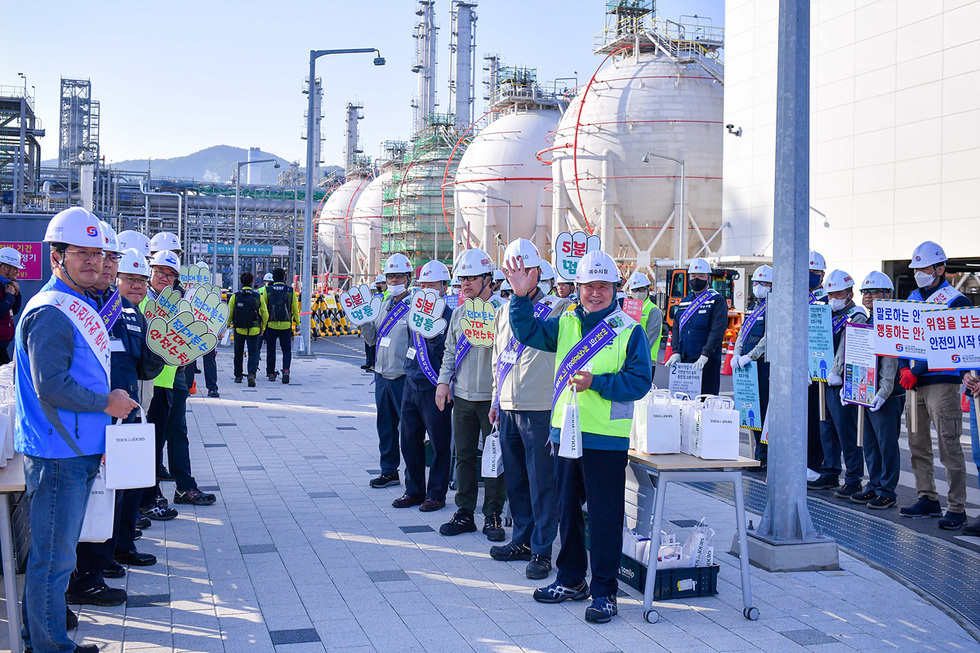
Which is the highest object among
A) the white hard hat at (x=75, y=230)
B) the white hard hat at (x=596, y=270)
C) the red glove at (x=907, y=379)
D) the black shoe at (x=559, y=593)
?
the white hard hat at (x=75, y=230)

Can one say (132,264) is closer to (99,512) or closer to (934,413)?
(99,512)

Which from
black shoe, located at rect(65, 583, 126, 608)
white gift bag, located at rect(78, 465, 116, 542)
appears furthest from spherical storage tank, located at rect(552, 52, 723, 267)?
white gift bag, located at rect(78, 465, 116, 542)

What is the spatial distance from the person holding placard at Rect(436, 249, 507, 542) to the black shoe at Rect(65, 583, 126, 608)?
265 cm

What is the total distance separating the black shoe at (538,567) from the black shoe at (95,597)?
266 centimetres

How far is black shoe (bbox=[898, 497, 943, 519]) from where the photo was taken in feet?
26.5

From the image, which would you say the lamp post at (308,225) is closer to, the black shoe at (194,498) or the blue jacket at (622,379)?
the black shoe at (194,498)

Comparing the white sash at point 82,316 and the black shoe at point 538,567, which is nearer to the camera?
the white sash at point 82,316

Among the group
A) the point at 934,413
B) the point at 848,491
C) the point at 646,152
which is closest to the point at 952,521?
the point at 934,413

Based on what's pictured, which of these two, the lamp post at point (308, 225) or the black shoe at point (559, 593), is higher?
the lamp post at point (308, 225)

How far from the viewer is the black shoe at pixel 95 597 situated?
17.5 feet

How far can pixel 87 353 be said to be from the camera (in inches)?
170

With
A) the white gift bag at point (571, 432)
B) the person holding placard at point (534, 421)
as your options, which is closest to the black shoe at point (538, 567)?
the person holding placard at point (534, 421)

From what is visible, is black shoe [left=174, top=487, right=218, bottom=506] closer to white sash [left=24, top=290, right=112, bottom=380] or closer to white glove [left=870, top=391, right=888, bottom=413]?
white sash [left=24, top=290, right=112, bottom=380]

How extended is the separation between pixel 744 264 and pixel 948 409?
76.3 ft
